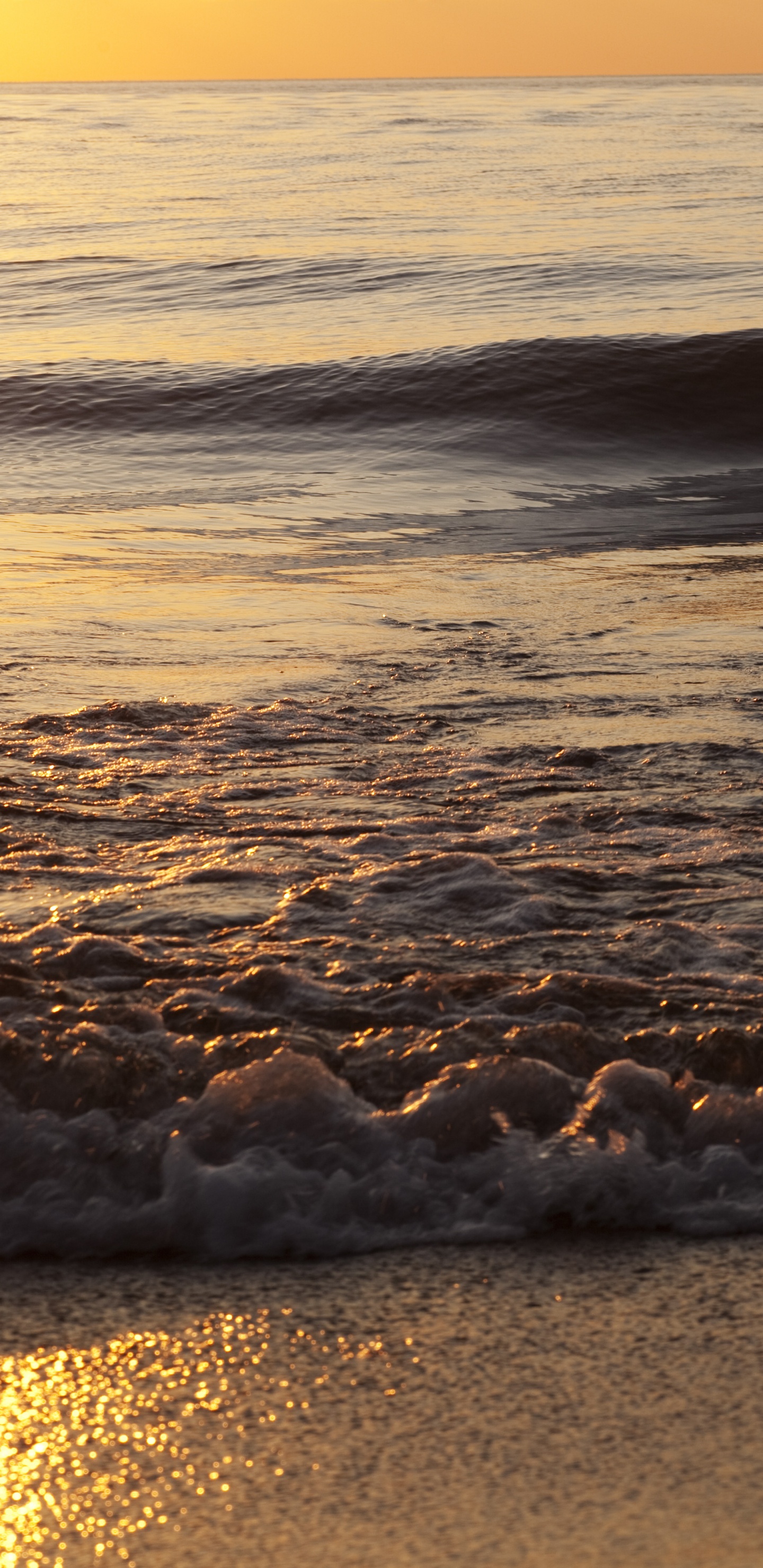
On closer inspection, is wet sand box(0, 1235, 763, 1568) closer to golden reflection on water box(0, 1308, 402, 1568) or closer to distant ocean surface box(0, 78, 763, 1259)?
golden reflection on water box(0, 1308, 402, 1568)

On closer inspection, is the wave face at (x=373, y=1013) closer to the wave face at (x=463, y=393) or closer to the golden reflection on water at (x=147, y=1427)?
the golden reflection on water at (x=147, y=1427)

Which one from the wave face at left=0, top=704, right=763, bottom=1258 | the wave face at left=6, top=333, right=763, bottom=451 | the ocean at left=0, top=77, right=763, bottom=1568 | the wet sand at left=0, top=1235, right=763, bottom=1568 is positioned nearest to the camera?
the wet sand at left=0, top=1235, right=763, bottom=1568

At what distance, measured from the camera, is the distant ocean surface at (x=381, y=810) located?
2238mm

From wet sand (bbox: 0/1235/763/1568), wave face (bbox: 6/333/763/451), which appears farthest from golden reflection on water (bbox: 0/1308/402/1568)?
wave face (bbox: 6/333/763/451)

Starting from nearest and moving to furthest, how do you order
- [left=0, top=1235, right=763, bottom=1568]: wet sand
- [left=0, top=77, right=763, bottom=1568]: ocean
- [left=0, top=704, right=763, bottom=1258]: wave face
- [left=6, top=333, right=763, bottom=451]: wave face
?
[left=0, top=1235, right=763, bottom=1568]: wet sand
[left=0, top=77, right=763, bottom=1568]: ocean
[left=0, top=704, right=763, bottom=1258]: wave face
[left=6, top=333, right=763, bottom=451]: wave face

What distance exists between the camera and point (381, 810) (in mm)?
3725

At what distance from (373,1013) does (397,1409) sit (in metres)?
0.94

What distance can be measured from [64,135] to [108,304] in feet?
98.3

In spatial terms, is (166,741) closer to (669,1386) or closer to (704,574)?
(669,1386)

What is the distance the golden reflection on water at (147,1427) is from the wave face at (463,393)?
1159 centimetres

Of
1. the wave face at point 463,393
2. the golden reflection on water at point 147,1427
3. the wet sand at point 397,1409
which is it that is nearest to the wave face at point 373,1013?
the wet sand at point 397,1409

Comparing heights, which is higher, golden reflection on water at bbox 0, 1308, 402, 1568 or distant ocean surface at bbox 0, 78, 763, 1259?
distant ocean surface at bbox 0, 78, 763, 1259

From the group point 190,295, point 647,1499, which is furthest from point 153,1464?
point 190,295

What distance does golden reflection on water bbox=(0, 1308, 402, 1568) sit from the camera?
1.52 metres
